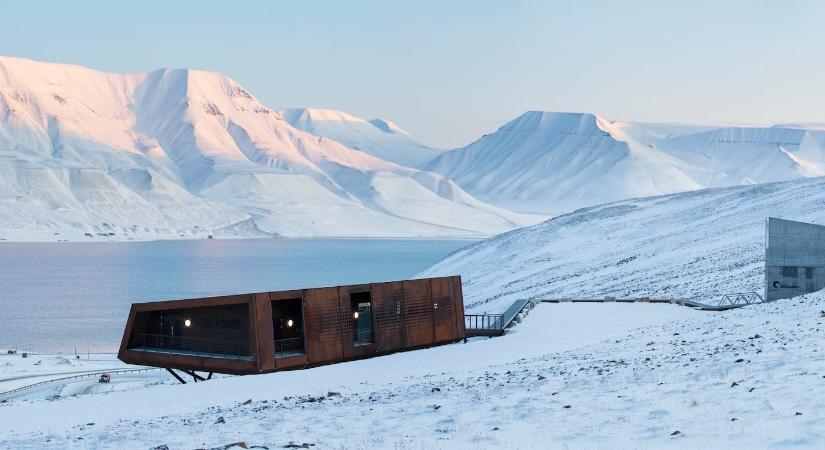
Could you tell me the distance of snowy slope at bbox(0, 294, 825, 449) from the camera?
15.0 metres

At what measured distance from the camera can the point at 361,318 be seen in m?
35.6

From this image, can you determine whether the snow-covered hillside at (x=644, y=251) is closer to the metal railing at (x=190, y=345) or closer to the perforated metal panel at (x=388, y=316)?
the perforated metal panel at (x=388, y=316)

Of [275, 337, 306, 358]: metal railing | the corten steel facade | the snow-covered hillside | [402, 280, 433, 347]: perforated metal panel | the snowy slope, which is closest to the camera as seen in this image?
the snowy slope

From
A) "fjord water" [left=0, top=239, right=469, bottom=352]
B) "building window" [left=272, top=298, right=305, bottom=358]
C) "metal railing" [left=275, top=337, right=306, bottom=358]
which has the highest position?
"building window" [left=272, top=298, right=305, bottom=358]

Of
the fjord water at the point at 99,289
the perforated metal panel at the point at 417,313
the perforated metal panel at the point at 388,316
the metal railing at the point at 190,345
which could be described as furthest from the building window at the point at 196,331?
the fjord water at the point at 99,289

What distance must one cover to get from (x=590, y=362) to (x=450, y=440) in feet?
29.7

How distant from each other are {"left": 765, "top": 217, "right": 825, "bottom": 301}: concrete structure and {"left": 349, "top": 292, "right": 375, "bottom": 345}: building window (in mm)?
17856

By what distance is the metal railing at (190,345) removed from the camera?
34125mm

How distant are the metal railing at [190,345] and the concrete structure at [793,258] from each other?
74.3 feet

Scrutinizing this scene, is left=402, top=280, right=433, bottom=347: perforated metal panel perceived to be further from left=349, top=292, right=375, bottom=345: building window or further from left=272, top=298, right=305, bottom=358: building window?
left=272, top=298, right=305, bottom=358: building window

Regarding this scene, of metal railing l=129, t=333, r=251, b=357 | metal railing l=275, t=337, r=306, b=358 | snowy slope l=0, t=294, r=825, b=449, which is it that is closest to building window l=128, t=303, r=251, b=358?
metal railing l=129, t=333, r=251, b=357

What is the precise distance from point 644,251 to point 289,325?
54.9 metres

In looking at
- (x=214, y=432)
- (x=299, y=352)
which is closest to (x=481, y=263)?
(x=299, y=352)

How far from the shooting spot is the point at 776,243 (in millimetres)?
42344
